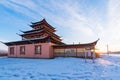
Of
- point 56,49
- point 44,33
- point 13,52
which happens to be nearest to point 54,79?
point 56,49

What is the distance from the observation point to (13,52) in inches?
1063

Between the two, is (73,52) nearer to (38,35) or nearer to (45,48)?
(45,48)

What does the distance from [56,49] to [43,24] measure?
825cm

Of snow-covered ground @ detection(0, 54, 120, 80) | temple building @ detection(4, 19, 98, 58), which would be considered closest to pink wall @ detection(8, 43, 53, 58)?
temple building @ detection(4, 19, 98, 58)

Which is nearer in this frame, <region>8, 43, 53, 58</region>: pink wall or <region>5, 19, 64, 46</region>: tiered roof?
<region>8, 43, 53, 58</region>: pink wall

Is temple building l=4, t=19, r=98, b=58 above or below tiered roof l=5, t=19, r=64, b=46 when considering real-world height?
below

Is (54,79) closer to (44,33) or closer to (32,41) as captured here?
(32,41)

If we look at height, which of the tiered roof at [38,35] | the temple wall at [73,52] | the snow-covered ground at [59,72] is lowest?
the snow-covered ground at [59,72]

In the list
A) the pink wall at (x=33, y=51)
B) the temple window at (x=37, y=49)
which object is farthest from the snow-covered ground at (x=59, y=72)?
the temple window at (x=37, y=49)

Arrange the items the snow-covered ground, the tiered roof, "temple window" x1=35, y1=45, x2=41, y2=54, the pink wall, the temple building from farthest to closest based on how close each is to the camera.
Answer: the tiered roof
"temple window" x1=35, y1=45, x2=41, y2=54
the pink wall
the temple building
the snow-covered ground

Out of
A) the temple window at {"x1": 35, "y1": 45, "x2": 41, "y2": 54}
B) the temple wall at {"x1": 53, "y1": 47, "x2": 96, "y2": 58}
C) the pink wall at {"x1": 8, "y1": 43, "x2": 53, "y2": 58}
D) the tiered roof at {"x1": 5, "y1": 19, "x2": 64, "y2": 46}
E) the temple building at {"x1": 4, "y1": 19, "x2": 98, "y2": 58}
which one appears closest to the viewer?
the temple wall at {"x1": 53, "y1": 47, "x2": 96, "y2": 58}

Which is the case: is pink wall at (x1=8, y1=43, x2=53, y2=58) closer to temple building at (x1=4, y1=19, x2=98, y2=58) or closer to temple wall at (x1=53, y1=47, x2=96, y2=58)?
temple building at (x1=4, y1=19, x2=98, y2=58)

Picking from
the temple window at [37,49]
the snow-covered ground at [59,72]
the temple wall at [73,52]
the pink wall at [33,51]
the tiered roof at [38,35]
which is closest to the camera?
the snow-covered ground at [59,72]

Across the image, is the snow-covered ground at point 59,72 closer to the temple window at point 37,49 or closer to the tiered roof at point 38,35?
the temple window at point 37,49
